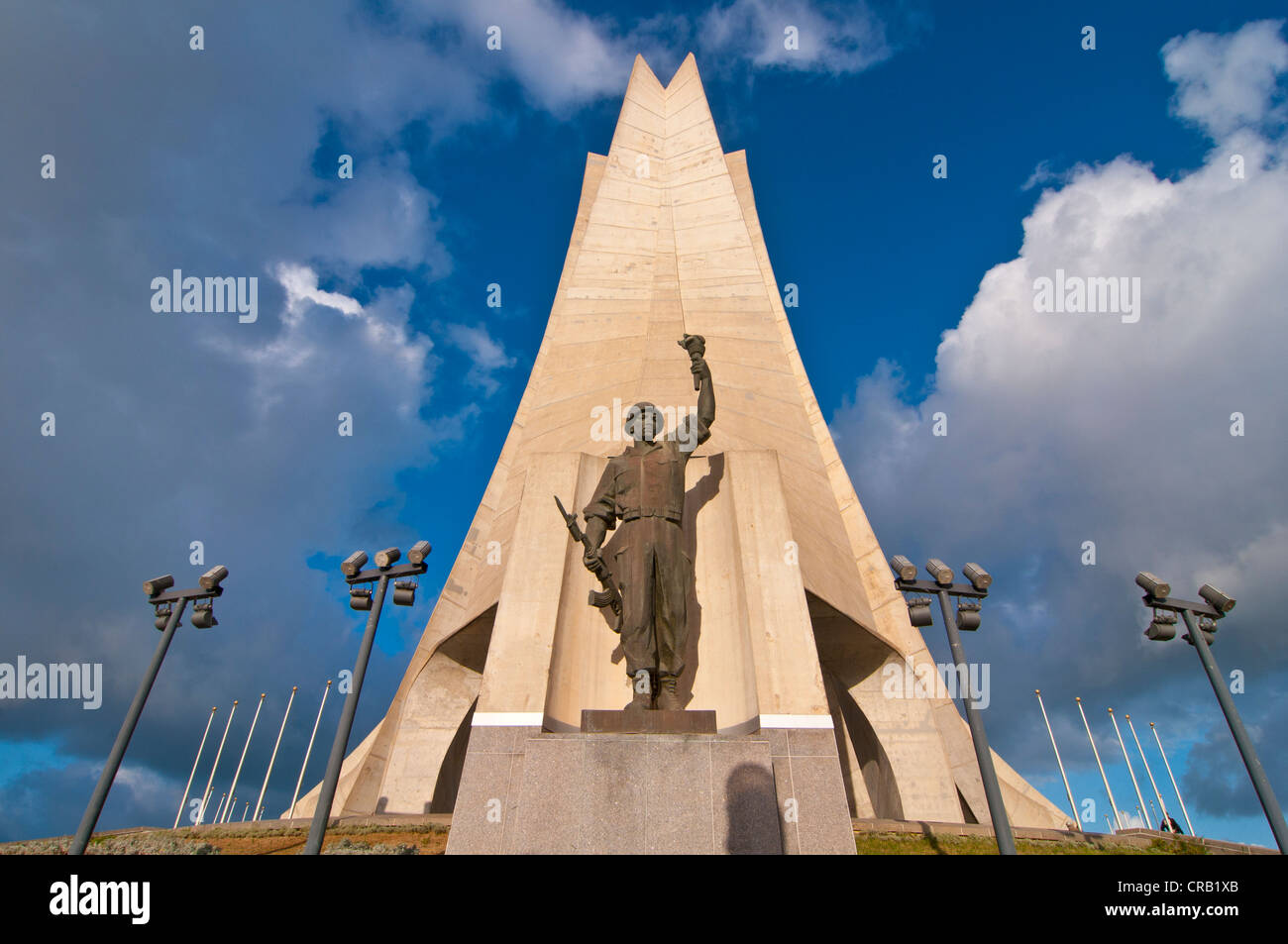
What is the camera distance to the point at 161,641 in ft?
24.8

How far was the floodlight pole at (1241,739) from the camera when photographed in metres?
6.16

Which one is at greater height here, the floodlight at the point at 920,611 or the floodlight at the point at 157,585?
the floodlight at the point at 157,585

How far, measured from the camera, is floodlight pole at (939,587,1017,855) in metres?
5.68

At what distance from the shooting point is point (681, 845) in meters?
3.84

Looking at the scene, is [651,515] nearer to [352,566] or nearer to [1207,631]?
[352,566]

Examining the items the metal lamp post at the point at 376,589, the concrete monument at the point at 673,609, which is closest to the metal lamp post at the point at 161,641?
the metal lamp post at the point at 376,589

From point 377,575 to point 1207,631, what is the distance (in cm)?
887

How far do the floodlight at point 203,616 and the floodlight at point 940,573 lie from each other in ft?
25.2

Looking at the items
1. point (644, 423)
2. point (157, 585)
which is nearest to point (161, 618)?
point (157, 585)

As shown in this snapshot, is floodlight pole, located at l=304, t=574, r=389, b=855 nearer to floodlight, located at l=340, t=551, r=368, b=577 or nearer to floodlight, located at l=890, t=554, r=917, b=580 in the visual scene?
floodlight, located at l=340, t=551, r=368, b=577

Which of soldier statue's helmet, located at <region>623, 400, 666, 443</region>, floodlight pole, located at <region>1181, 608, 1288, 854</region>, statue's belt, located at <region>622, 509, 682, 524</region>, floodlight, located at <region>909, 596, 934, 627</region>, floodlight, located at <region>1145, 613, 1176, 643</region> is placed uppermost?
soldier statue's helmet, located at <region>623, 400, 666, 443</region>

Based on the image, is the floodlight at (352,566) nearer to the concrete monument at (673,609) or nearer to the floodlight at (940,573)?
the concrete monument at (673,609)

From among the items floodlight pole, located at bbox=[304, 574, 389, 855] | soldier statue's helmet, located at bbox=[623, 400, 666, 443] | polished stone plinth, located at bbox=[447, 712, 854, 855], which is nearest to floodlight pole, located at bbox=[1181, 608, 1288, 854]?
polished stone plinth, located at bbox=[447, 712, 854, 855]

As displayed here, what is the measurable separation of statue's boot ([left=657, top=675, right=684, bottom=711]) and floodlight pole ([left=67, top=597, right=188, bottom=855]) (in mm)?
5667
